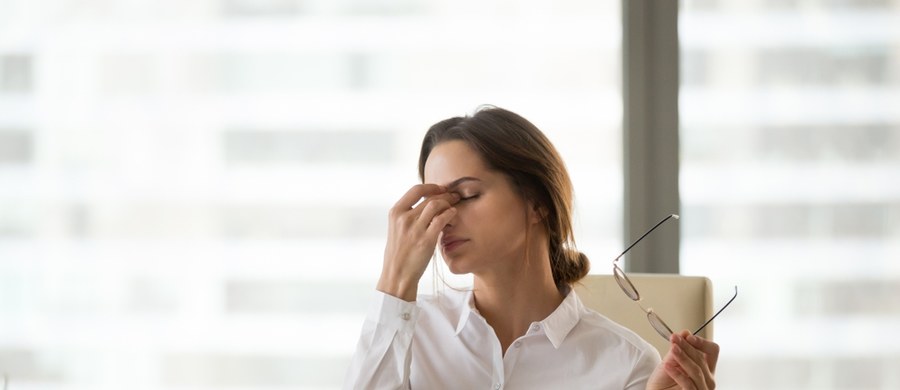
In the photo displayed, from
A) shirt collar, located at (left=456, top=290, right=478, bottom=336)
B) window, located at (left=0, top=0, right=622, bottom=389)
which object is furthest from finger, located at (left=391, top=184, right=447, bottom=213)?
window, located at (left=0, top=0, right=622, bottom=389)

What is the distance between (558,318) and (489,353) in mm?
136

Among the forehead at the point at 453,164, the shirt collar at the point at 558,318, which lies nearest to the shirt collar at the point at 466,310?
the shirt collar at the point at 558,318

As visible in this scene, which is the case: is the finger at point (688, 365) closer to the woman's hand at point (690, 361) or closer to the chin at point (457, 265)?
the woman's hand at point (690, 361)

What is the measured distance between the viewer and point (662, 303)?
1.82m

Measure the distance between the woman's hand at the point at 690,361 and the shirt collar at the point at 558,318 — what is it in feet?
0.82

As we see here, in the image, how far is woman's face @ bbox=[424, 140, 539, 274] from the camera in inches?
61.4

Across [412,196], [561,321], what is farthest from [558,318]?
[412,196]

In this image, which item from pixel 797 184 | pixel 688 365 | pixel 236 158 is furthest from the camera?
pixel 236 158

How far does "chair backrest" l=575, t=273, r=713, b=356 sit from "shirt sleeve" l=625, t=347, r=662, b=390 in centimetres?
25

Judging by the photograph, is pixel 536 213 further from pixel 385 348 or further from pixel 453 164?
pixel 385 348

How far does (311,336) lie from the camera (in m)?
2.39

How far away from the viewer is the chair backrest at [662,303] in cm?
182

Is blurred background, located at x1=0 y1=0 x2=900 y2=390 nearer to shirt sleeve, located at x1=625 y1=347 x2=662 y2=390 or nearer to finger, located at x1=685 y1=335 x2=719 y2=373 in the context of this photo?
shirt sleeve, located at x1=625 y1=347 x2=662 y2=390

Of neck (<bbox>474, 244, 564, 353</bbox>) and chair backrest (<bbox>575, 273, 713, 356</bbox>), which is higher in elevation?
neck (<bbox>474, 244, 564, 353</bbox>)
